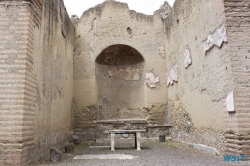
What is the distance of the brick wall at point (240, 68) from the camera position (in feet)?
15.5

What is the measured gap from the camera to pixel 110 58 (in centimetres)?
1177

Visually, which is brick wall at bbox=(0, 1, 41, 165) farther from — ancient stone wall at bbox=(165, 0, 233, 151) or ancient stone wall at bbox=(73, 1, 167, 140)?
ancient stone wall at bbox=(73, 1, 167, 140)

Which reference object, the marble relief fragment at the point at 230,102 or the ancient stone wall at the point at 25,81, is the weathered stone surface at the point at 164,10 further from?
the marble relief fragment at the point at 230,102

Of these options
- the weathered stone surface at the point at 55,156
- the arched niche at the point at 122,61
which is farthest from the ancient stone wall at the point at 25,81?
the arched niche at the point at 122,61

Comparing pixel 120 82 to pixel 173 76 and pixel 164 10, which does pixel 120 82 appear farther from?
pixel 164 10

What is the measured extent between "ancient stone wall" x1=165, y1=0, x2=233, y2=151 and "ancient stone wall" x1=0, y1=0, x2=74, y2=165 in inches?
164

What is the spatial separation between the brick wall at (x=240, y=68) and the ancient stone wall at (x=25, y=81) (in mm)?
4142

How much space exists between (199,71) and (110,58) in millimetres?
5711

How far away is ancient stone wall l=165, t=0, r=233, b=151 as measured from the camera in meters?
5.46

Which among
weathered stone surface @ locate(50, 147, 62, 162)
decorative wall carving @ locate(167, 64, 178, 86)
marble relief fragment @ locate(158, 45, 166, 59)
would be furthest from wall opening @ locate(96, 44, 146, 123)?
weathered stone surface @ locate(50, 147, 62, 162)

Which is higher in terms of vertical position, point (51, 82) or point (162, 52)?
point (162, 52)

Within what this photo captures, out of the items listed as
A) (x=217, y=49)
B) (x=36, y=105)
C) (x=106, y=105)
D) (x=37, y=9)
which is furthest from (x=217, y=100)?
(x=106, y=105)

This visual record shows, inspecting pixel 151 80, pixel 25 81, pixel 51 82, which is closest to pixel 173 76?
pixel 151 80

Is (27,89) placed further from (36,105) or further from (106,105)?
(106,105)
